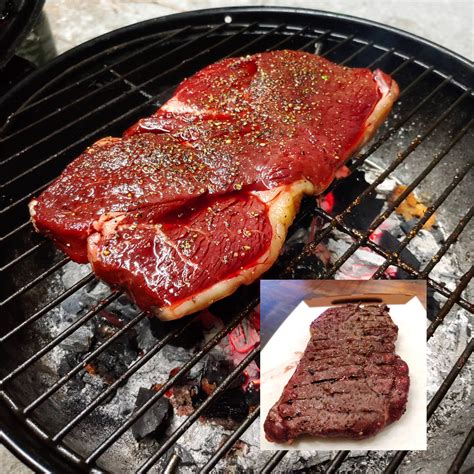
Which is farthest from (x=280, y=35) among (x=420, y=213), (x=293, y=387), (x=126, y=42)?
(x=293, y=387)

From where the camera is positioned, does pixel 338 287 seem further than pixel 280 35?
No

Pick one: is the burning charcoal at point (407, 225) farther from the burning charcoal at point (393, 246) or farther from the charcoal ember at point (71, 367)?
the charcoal ember at point (71, 367)

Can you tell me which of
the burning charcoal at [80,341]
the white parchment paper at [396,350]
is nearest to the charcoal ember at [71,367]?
the burning charcoal at [80,341]

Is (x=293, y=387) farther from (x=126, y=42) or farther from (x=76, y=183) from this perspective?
(x=126, y=42)

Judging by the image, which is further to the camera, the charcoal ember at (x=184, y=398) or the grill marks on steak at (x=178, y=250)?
the charcoal ember at (x=184, y=398)

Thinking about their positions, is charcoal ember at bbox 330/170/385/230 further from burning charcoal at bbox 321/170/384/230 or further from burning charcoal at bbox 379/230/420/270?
burning charcoal at bbox 379/230/420/270

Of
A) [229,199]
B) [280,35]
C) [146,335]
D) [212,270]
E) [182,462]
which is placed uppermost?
[280,35]

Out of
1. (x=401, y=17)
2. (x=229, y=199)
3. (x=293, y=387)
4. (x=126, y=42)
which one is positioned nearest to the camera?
(x=293, y=387)

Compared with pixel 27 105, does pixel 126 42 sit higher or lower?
higher
